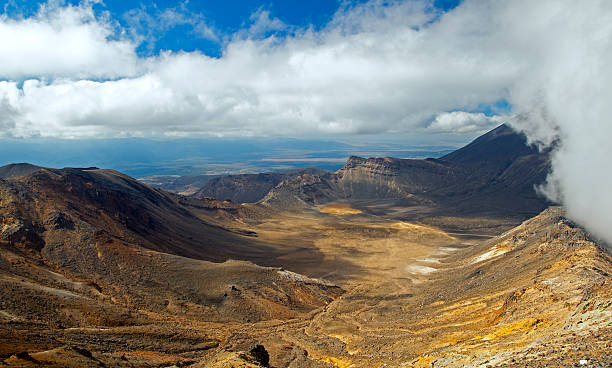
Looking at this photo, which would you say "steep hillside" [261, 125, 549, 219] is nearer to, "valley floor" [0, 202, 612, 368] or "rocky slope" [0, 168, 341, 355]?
"valley floor" [0, 202, 612, 368]

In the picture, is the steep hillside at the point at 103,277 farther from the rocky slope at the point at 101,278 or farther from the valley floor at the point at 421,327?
the valley floor at the point at 421,327

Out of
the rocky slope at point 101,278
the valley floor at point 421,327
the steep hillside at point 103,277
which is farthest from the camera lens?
the steep hillside at point 103,277

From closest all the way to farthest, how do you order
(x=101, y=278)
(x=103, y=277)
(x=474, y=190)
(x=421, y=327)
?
(x=421, y=327), (x=101, y=278), (x=103, y=277), (x=474, y=190)

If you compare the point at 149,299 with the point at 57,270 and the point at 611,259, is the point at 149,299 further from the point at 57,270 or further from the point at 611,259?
the point at 611,259

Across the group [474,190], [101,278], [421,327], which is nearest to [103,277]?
[101,278]

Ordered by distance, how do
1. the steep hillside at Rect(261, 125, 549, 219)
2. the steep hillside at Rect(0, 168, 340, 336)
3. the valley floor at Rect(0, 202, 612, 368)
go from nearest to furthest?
the valley floor at Rect(0, 202, 612, 368)
the steep hillside at Rect(0, 168, 340, 336)
the steep hillside at Rect(261, 125, 549, 219)

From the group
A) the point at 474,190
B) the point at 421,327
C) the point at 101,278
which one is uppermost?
the point at 101,278

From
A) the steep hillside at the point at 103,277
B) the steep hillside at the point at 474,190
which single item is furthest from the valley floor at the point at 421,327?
the steep hillside at the point at 474,190

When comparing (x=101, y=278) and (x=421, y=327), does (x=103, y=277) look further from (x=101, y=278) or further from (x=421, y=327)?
(x=421, y=327)

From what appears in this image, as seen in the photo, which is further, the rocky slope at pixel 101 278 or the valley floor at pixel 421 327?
the rocky slope at pixel 101 278

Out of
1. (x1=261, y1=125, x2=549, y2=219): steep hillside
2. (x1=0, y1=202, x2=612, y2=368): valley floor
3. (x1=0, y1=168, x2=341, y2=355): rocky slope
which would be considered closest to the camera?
(x1=0, y1=202, x2=612, y2=368): valley floor

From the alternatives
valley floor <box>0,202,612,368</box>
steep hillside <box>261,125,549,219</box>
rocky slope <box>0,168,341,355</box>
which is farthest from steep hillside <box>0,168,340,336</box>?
steep hillside <box>261,125,549,219</box>
